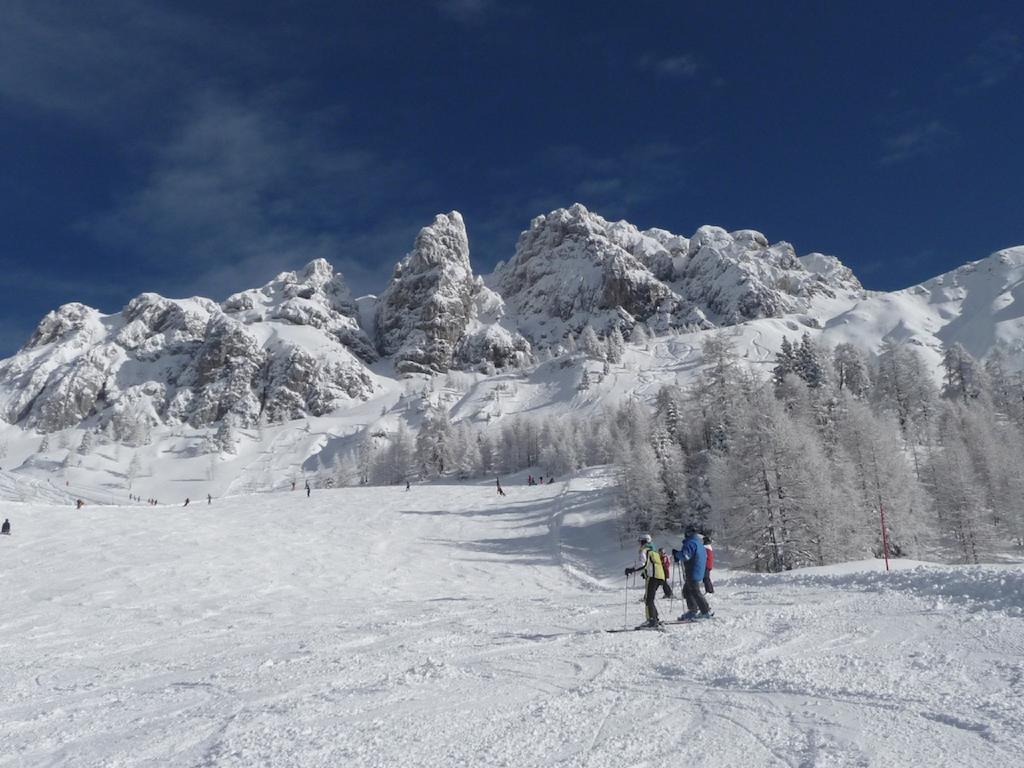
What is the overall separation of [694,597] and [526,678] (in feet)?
15.6

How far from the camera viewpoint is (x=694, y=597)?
11758mm

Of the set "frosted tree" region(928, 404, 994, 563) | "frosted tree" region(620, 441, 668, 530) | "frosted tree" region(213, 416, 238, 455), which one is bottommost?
"frosted tree" region(928, 404, 994, 563)

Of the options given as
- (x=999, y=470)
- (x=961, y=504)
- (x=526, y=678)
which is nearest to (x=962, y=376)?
(x=999, y=470)

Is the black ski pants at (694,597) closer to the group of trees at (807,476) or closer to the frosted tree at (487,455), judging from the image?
the group of trees at (807,476)

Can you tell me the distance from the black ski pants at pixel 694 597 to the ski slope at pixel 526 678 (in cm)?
47

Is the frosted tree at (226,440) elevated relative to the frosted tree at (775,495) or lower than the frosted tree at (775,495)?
elevated

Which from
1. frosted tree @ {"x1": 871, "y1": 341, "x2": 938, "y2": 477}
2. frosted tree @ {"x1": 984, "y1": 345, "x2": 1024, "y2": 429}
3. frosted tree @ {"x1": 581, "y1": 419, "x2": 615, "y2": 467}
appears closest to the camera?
frosted tree @ {"x1": 984, "y1": 345, "x2": 1024, "y2": 429}

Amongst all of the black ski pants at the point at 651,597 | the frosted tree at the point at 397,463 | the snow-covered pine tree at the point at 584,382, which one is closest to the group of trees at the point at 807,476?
the black ski pants at the point at 651,597

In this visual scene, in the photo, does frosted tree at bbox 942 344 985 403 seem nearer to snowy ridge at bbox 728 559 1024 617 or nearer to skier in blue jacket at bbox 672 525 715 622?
snowy ridge at bbox 728 559 1024 617

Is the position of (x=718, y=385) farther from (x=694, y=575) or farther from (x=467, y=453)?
(x=467, y=453)

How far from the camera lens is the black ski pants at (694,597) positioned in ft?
38.2

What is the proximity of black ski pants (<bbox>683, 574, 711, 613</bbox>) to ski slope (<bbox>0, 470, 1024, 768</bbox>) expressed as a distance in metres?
0.47

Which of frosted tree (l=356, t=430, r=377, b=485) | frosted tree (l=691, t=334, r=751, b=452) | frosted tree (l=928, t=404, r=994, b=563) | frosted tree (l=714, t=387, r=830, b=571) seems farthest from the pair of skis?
frosted tree (l=356, t=430, r=377, b=485)

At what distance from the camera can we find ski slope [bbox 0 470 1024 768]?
5.83 meters
